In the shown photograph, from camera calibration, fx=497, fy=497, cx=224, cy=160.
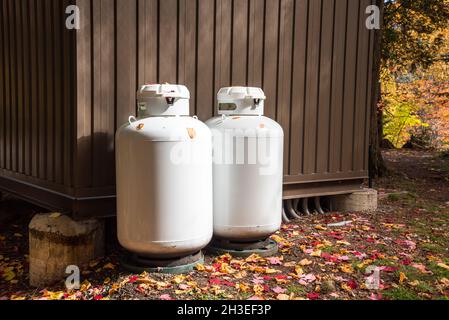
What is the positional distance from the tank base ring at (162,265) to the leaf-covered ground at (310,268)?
76 millimetres

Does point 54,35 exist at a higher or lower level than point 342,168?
higher

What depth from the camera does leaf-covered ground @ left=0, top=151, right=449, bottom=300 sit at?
13.5 ft

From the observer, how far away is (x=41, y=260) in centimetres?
477

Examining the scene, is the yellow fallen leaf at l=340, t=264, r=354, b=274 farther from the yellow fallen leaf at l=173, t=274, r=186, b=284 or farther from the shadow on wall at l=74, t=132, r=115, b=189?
the shadow on wall at l=74, t=132, r=115, b=189

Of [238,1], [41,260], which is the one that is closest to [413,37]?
[238,1]

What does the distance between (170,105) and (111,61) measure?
96 centimetres

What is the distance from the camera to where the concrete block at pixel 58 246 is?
4719 mm

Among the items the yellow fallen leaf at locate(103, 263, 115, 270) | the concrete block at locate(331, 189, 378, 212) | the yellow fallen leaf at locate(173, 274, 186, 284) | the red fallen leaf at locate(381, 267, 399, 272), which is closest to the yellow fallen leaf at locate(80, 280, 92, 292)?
the yellow fallen leaf at locate(103, 263, 115, 270)

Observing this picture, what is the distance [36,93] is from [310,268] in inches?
142

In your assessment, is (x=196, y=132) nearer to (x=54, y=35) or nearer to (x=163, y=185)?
(x=163, y=185)

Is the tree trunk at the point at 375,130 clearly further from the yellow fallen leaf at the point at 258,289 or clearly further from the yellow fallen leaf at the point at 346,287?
the yellow fallen leaf at the point at 258,289

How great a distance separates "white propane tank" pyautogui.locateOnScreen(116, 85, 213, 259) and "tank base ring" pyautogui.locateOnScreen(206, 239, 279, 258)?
524mm

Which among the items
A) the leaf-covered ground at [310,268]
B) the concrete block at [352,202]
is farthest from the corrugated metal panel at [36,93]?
the concrete block at [352,202]

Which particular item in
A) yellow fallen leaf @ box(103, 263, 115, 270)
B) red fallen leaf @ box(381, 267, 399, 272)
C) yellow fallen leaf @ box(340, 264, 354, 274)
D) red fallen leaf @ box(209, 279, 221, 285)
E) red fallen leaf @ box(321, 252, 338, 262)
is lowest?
yellow fallen leaf @ box(103, 263, 115, 270)
